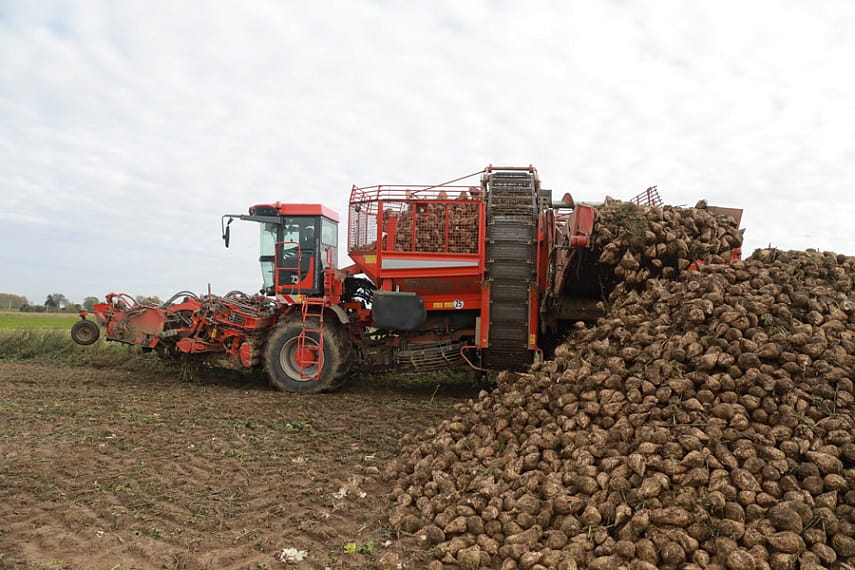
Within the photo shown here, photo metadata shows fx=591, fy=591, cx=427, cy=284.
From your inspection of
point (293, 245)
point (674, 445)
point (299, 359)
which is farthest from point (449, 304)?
point (674, 445)

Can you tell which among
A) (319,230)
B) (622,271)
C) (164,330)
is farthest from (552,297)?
(164,330)

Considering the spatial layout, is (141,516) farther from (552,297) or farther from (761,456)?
(552,297)

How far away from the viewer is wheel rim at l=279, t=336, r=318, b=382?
29.5 feet

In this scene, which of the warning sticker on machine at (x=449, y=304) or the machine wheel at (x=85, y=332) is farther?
the machine wheel at (x=85, y=332)

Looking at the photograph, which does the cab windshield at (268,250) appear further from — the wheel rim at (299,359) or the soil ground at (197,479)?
the soil ground at (197,479)

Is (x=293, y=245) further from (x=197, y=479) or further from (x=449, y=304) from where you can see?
(x=197, y=479)

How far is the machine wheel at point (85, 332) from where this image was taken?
33.3 feet

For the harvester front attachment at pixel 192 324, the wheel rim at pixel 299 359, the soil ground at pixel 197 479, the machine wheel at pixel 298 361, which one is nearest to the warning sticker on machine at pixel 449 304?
the soil ground at pixel 197 479

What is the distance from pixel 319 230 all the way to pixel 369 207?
1.34m

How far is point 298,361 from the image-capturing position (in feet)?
29.4

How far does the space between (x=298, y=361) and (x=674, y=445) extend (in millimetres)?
6435

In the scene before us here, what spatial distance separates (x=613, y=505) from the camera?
338cm

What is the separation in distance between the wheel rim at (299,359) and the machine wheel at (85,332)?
371 centimetres

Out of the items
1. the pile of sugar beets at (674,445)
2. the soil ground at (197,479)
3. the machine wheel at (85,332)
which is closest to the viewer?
the pile of sugar beets at (674,445)
